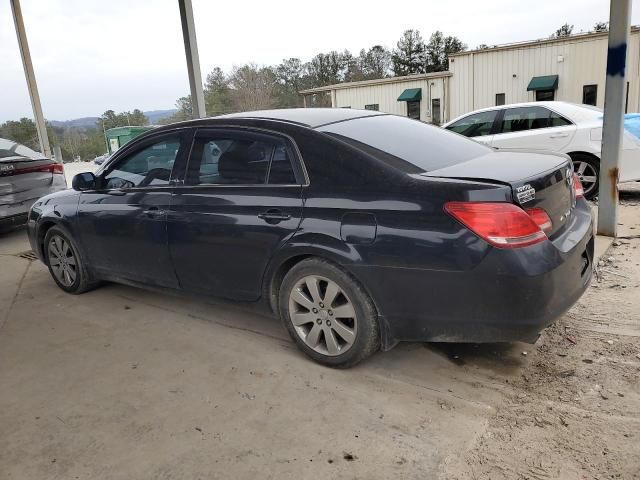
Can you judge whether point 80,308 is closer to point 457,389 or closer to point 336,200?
point 336,200

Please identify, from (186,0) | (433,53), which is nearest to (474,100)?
(186,0)

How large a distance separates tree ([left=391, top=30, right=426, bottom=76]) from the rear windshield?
169 ft

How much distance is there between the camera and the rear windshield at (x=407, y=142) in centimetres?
A: 289

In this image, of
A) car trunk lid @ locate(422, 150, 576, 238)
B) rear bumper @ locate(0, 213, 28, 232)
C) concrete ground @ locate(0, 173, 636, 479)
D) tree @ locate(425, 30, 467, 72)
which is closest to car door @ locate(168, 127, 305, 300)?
concrete ground @ locate(0, 173, 636, 479)

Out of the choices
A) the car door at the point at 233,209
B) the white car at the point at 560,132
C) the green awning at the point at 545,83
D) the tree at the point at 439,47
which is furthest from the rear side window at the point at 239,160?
the tree at the point at 439,47

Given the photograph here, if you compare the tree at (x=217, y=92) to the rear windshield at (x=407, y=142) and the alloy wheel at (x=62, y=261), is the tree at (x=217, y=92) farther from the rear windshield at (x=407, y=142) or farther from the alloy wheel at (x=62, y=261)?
the rear windshield at (x=407, y=142)

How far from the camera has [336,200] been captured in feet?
9.27

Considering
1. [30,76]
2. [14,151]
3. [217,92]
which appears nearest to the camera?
[14,151]

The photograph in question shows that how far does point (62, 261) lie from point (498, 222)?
155 inches

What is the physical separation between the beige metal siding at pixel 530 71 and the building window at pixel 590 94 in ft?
0.53

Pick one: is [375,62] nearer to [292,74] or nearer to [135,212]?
[292,74]

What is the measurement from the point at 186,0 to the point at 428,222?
5.51 meters

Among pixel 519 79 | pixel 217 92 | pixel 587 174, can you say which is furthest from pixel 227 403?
pixel 519 79

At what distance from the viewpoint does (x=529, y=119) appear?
768 centimetres
